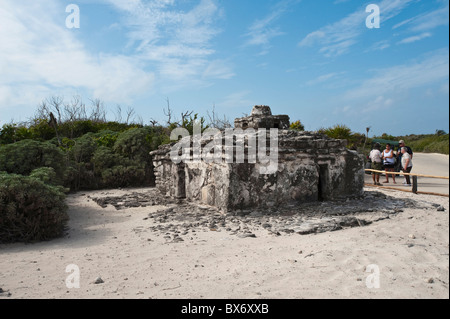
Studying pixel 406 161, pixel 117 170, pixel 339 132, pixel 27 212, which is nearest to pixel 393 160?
pixel 406 161

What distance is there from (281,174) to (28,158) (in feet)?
20.4

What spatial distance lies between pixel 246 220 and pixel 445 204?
161 inches

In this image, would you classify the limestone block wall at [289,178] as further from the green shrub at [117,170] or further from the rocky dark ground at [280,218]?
the green shrub at [117,170]

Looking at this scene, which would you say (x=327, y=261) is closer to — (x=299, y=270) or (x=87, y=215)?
(x=299, y=270)

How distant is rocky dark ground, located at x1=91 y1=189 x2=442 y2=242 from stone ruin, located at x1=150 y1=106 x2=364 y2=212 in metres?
0.22

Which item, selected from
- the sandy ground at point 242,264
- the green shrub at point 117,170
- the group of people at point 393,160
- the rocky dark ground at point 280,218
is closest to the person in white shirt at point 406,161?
the group of people at point 393,160

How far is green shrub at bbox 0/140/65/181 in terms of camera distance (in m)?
7.94

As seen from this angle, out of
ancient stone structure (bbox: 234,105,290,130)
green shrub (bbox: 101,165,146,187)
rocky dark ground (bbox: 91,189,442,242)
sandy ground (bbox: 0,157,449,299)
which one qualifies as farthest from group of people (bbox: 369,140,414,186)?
green shrub (bbox: 101,165,146,187)

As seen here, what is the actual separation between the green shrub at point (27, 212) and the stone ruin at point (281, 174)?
2.79 metres

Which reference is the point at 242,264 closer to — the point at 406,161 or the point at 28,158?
the point at 28,158

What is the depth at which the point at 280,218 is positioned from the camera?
18.5ft

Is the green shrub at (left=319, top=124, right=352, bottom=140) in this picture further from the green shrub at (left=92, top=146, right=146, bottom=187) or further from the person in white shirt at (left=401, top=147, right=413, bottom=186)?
the green shrub at (left=92, top=146, right=146, bottom=187)
